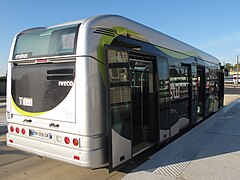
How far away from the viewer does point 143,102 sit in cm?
581

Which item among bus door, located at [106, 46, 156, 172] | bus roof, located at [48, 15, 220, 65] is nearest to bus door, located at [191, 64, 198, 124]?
bus roof, located at [48, 15, 220, 65]

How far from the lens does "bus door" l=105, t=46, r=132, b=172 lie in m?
3.87

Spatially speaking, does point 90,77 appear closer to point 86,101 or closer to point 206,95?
point 86,101

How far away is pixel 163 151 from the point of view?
579cm

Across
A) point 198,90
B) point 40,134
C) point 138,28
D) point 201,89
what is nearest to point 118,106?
point 40,134

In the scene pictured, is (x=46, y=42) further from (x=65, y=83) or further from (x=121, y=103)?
(x=121, y=103)

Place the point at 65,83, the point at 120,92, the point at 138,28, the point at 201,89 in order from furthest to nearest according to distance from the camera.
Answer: the point at 201,89
the point at 138,28
the point at 120,92
the point at 65,83

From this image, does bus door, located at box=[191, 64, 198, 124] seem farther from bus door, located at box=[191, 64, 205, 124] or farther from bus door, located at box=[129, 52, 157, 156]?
bus door, located at box=[129, 52, 157, 156]

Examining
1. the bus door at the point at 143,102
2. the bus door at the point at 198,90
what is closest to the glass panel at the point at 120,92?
the bus door at the point at 143,102

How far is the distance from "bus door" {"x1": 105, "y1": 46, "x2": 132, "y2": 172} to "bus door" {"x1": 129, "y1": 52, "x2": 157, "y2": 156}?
110 centimetres

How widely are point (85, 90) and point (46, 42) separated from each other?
1336 millimetres

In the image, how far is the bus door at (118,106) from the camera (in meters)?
3.87

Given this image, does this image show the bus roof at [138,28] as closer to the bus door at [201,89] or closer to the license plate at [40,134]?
the bus door at [201,89]

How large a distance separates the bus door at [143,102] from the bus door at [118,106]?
3.62ft
